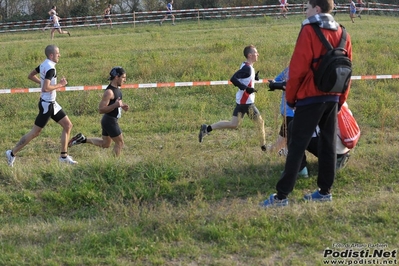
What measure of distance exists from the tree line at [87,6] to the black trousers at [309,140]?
33.2 metres

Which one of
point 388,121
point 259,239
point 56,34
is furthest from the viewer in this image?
point 56,34

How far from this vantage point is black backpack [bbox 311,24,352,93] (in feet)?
16.4

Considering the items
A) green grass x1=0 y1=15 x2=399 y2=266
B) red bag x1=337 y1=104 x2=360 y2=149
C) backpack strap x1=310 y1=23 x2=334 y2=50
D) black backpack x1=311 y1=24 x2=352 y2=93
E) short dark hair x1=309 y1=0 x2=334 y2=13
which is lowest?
green grass x1=0 y1=15 x2=399 y2=266

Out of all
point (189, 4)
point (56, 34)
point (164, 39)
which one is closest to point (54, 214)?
point (164, 39)

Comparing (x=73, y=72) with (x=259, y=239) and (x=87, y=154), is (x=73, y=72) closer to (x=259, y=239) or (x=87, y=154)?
(x=87, y=154)

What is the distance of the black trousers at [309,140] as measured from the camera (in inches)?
209

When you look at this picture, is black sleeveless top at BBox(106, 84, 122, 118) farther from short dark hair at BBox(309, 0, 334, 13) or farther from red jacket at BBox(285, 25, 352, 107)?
short dark hair at BBox(309, 0, 334, 13)

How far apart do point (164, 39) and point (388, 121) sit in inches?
574

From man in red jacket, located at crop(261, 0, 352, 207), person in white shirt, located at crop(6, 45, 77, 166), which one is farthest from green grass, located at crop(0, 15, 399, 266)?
person in white shirt, located at crop(6, 45, 77, 166)

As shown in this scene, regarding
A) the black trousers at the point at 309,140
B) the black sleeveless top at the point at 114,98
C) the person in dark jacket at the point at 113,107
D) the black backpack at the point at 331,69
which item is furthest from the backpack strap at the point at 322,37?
the black sleeveless top at the point at 114,98

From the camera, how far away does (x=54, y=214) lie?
5.98 metres

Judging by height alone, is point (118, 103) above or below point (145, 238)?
above

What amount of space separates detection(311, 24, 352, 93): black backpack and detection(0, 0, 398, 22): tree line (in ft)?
110

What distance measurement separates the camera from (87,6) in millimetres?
38500
